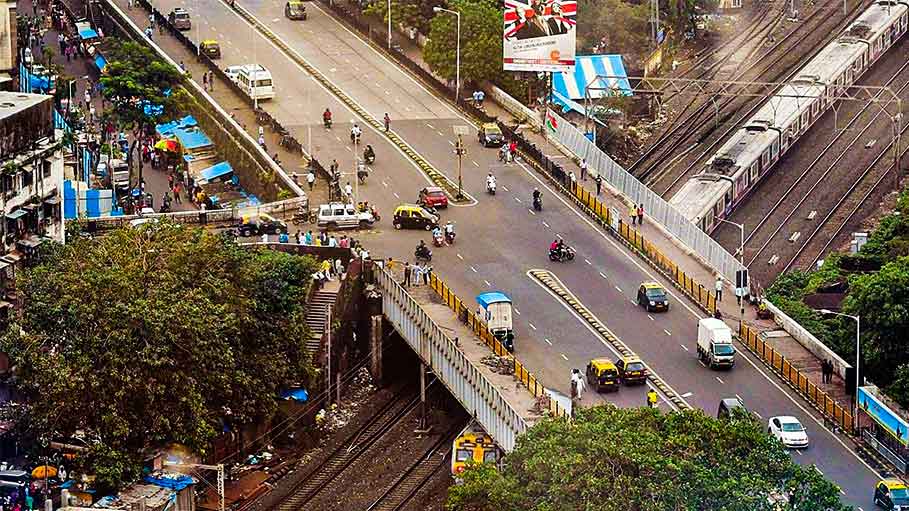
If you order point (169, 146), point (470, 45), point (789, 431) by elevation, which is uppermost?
point (470, 45)

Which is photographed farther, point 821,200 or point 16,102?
point 821,200

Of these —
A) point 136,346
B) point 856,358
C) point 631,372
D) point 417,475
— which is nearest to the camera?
point 136,346

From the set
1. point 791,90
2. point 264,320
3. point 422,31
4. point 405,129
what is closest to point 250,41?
point 422,31

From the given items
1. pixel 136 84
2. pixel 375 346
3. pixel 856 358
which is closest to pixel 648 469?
pixel 856 358

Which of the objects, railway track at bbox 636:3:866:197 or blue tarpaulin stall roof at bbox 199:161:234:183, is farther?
railway track at bbox 636:3:866:197

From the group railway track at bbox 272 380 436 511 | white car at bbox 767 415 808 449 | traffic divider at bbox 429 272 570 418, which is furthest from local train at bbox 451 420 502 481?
white car at bbox 767 415 808 449

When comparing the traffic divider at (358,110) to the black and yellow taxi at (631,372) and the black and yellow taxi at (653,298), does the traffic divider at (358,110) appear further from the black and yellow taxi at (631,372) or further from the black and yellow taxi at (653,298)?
the black and yellow taxi at (631,372)

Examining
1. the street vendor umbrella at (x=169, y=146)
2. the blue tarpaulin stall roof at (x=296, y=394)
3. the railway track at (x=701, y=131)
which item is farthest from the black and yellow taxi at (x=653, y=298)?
the street vendor umbrella at (x=169, y=146)

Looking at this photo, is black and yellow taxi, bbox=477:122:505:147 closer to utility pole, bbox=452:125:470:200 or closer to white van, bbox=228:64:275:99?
utility pole, bbox=452:125:470:200

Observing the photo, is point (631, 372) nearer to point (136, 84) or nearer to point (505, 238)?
point (505, 238)
